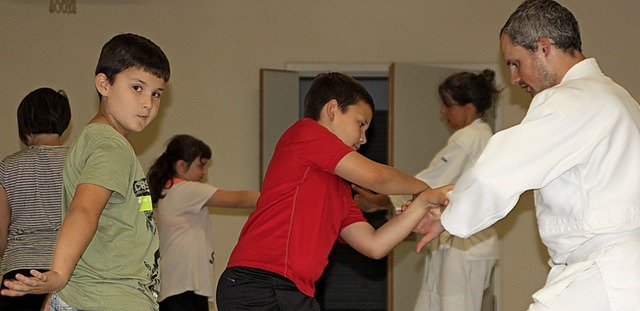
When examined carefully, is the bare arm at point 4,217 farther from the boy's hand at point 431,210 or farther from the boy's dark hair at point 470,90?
the boy's dark hair at point 470,90

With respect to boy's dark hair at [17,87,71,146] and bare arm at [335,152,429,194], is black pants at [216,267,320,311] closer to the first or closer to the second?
bare arm at [335,152,429,194]

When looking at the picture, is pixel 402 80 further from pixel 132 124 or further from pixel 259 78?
pixel 132 124

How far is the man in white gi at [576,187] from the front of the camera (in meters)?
2.31

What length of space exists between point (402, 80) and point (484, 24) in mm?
845

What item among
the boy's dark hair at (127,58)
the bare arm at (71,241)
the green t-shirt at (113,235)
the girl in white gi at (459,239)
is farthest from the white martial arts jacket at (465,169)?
the bare arm at (71,241)

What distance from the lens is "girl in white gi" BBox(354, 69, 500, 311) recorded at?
4.72 meters

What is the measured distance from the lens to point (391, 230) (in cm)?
311

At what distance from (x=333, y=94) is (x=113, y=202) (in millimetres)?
995

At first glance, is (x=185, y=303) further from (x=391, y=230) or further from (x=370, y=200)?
(x=391, y=230)

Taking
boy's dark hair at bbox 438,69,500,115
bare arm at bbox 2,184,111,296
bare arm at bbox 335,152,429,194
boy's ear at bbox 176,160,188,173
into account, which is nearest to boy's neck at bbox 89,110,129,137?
bare arm at bbox 2,184,111,296

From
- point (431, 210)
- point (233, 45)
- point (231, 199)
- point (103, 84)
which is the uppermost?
point (233, 45)

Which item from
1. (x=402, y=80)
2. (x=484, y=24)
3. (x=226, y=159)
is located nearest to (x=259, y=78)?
(x=226, y=159)

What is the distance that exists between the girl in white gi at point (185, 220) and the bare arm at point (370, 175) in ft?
6.69

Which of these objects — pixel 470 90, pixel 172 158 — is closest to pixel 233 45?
pixel 172 158
